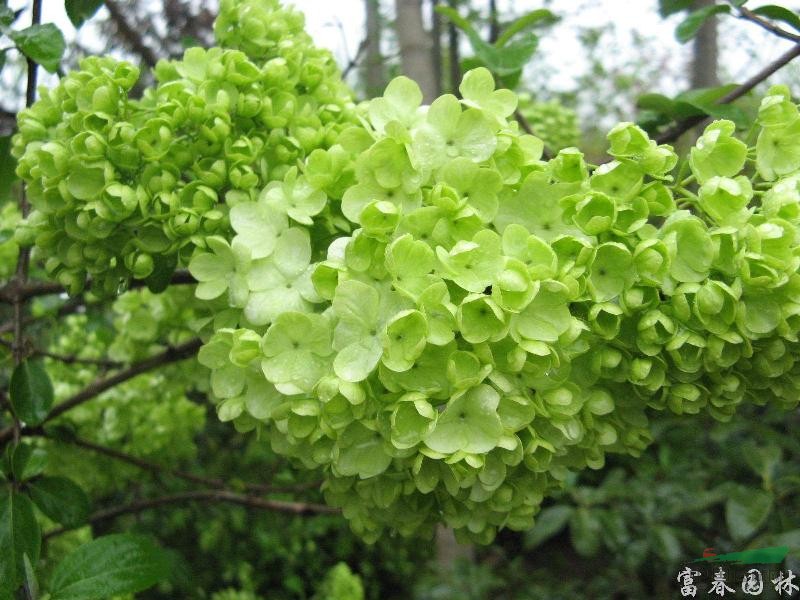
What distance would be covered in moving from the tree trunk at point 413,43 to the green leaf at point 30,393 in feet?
2.64

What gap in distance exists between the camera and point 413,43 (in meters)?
1.28

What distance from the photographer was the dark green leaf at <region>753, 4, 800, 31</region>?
0.78 meters

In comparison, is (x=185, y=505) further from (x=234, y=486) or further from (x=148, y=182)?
(x=148, y=182)

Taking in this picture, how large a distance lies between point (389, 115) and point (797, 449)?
1326mm

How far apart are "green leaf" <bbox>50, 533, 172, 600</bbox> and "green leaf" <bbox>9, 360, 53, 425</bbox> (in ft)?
0.65

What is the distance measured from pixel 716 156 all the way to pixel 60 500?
0.77 m

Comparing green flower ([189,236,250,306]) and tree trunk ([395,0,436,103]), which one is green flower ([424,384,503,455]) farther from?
tree trunk ([395,0,436,103])

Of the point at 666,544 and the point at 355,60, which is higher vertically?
the point at 355,60

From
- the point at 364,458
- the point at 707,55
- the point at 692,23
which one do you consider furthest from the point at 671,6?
the point at 364,458

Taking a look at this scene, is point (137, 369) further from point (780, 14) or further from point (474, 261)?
point (780, 14)

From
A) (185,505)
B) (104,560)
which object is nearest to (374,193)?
(104,560)

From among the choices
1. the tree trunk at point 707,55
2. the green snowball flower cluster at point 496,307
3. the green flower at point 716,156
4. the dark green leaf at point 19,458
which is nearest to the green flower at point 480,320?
the green snowball flower cluster at point 496,307

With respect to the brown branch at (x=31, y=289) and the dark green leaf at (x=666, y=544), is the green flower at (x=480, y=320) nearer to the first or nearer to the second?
the brown branch at (x=31, y=289)

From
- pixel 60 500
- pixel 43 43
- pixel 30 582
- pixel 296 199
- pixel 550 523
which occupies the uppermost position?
pixel 43 43
